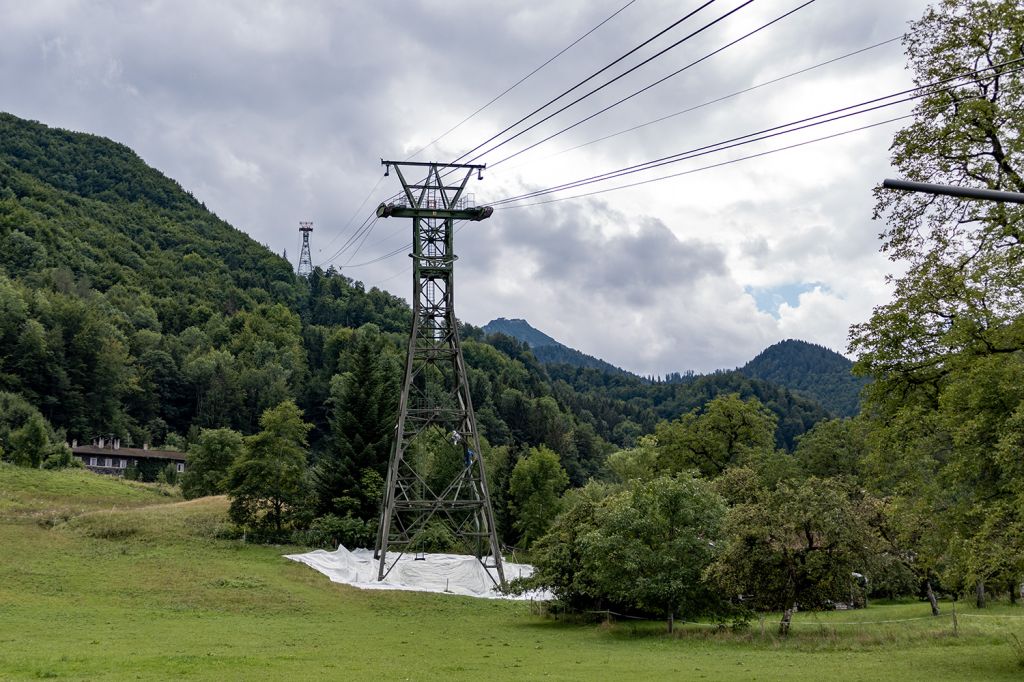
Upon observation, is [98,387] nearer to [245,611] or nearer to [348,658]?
[245,611]

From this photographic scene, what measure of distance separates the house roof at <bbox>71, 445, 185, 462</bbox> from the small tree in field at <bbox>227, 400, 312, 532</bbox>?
199 ft

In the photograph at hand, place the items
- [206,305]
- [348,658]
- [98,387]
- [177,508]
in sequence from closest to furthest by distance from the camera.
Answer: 1. [348,658]
2. [177,508]
3. [98,387]
4. [206,305]

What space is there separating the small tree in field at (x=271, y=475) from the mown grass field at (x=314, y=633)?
362 cm

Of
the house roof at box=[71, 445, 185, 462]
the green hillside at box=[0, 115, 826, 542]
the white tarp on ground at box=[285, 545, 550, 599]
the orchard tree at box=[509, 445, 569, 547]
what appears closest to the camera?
the white tarp on ground at box=[285, 545, 550, 599]

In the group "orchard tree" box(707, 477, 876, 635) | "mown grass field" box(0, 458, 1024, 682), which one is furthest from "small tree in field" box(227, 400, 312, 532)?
"orchard tree" box(707, 477, 876, 635)

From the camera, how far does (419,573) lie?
137 ft

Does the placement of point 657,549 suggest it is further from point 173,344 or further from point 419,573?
point 173,344

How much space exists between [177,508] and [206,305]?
122941 millimetres

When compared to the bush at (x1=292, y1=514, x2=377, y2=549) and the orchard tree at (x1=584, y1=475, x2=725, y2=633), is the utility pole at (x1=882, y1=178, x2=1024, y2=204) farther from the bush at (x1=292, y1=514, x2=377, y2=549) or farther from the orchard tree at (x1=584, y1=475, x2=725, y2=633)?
the bush at (x1=292, y1=514, x2=377, y2=549)

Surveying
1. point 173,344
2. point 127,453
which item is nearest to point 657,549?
point 127,453

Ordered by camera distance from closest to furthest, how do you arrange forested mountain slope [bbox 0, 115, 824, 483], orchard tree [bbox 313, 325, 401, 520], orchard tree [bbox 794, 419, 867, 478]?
orchard tree [bbox 313, 325, 401, 520]
orchard tree [bbox 794, 419, 867, 478]
forested mountain slope [bbox 0, 115, 824, 483]

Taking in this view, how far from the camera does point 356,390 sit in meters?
58.3

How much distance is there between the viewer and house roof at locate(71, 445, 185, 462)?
342 ft

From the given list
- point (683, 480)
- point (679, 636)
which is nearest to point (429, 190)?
point (683, 480)
